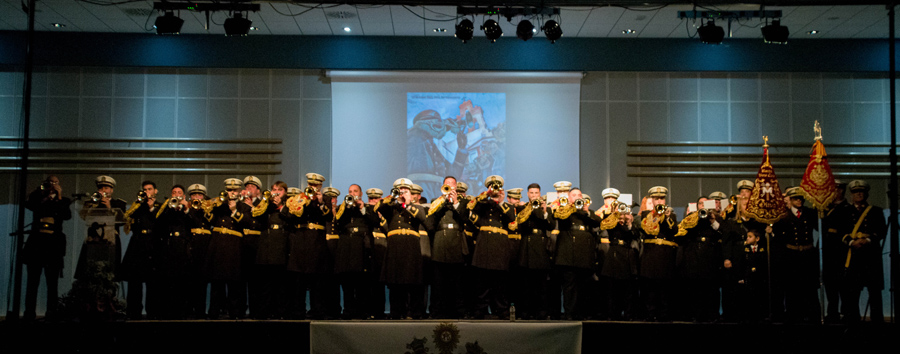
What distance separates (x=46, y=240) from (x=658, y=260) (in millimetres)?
6635

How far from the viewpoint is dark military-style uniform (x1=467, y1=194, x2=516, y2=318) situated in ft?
24.5

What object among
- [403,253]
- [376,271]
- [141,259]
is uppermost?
[403,253]

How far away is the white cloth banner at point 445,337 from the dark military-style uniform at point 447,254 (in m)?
0.62

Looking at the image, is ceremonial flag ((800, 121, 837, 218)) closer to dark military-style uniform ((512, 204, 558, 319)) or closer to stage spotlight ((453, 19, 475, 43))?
dark military-style uniform ((512, 204, 558, 319))

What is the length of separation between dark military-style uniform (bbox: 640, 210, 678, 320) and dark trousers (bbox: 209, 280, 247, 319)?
4323mm

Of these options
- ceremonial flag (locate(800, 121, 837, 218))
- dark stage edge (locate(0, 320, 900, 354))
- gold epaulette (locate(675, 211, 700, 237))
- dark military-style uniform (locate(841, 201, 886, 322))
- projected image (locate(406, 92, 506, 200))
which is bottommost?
dark stage edge (locate(0, 320, 900, 354))

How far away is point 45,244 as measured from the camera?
25.4ft

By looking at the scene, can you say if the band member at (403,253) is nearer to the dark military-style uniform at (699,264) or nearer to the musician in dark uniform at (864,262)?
the dark military-style uniform at (699,264)

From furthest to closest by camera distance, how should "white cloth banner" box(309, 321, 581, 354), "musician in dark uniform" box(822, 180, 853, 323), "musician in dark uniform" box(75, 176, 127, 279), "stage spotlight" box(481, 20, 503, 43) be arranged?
"stage spotlight" box(481, 20, 503, 43) < "musician in dark uniform" box(822, 180, 853, 323) < "musician in dark uniform" box(75, 176, 127, 279) < "white cloth banner" box(309, 321, 581, 354)

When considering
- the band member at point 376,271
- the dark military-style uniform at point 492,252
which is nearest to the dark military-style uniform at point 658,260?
the dark military-style uniform at point 492,252

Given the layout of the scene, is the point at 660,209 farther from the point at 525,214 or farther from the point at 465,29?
the point at 465,29

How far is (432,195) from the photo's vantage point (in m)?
10.7

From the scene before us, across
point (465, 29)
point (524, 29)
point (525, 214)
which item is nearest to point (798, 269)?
point (525, 214)

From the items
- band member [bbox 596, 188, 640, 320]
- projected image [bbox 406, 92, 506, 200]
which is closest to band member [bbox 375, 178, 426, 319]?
band member [bbox 596, 188, 640, 320]
